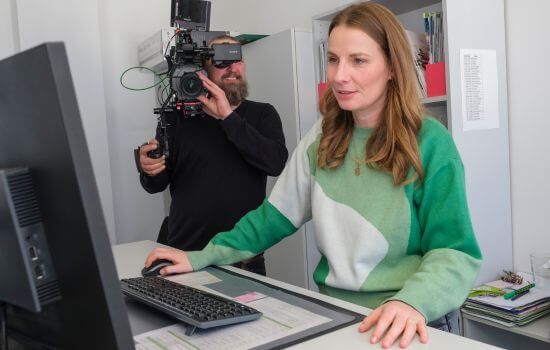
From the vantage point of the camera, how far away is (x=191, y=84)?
5.54ft

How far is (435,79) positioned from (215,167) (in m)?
0.86

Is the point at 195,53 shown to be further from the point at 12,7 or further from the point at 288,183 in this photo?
the point at 12,7

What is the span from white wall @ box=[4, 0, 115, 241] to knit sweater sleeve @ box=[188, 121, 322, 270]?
5.33 ft

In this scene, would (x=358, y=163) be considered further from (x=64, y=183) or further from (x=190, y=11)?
(x=190, y=11)

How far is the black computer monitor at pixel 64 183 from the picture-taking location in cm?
45

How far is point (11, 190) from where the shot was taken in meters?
0.49

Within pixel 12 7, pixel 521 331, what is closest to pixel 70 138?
pixel 521 331

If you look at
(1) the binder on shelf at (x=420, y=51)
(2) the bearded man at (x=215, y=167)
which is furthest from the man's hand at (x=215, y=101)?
(1) the binder on shelf at (x=420, y=51)

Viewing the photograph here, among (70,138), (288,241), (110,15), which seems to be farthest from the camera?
A: (110,15)

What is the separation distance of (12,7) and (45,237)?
266 centimetres

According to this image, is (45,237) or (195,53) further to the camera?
(195,53)

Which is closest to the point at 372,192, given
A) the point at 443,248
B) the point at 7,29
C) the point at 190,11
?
the point at 443,248

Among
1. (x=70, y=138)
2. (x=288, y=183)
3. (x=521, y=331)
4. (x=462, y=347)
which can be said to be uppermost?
(x=70, y=138)

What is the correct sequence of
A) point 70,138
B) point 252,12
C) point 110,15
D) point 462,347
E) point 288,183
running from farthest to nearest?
point 252,12, point 110,15, point 288,183, point 462,347, point 70,138
